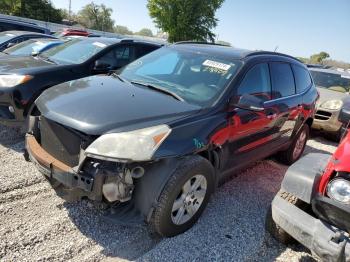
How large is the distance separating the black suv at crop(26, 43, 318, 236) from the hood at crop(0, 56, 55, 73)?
5.83 feet

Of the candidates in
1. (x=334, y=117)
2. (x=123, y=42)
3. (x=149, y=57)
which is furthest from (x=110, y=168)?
(x=334, y=117)

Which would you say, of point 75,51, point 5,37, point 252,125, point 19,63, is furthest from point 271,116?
point 5,37

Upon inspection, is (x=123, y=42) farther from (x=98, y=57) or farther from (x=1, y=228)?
(x=1, y=228)

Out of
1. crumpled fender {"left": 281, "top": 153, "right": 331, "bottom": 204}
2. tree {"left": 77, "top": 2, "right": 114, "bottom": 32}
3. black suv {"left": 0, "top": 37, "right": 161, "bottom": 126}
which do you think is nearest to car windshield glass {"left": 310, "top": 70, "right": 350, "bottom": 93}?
black suv {"left": 0, "top": 37, "right": 161, "bottom": 126}

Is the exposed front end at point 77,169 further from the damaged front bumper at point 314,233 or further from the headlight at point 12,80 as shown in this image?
the headlight at point 12,80

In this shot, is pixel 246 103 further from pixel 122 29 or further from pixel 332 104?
pixel 122 29

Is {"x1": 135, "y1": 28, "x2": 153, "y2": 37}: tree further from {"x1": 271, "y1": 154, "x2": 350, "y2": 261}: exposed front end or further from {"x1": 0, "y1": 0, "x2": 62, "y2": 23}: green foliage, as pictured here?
{"x1": 271, "y1": 154, "x2": 350, "y2": 261}: exposed front end

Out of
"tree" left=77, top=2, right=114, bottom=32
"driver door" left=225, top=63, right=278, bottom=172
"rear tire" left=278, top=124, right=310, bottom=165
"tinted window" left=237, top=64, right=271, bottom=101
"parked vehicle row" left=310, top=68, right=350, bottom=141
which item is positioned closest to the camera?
"driver door" left=225, top=63, right=278, bottom=172

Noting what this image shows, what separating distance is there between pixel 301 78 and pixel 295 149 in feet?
3.82

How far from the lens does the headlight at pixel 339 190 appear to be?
2.59m

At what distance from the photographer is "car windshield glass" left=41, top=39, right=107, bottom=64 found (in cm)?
595

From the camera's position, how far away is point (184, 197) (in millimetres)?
3156

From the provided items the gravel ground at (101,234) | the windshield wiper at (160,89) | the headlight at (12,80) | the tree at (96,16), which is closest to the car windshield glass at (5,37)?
the headlight at (12,80)

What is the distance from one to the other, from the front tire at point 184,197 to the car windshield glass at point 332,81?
7.01m
